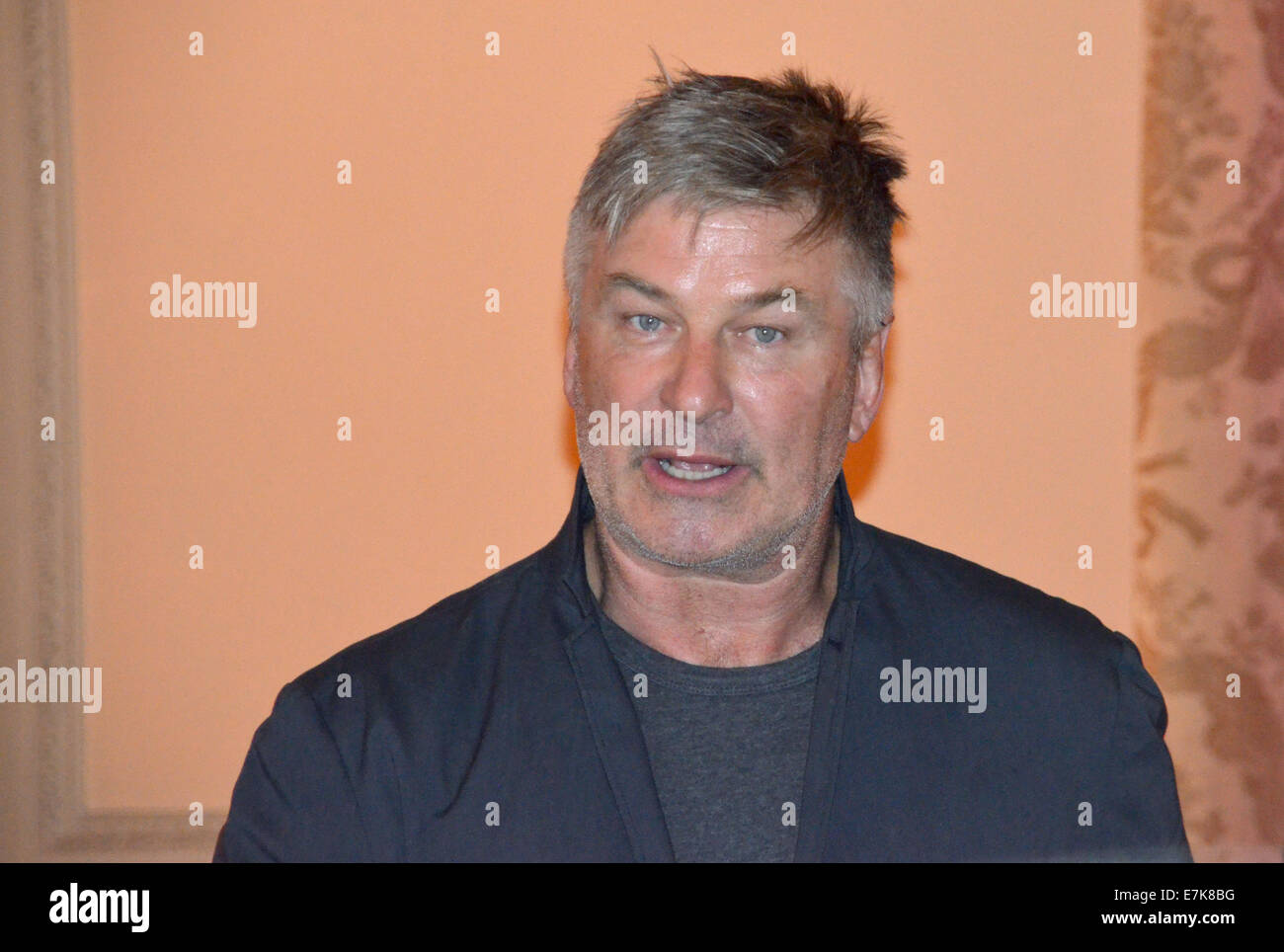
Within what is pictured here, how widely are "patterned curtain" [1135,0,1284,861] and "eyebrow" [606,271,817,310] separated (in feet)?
3.68

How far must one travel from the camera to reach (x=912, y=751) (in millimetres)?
1543

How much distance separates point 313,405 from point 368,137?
48cm

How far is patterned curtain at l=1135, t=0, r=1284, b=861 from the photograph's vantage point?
2.33 metres

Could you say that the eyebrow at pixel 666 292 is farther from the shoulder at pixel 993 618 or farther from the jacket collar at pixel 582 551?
the shoulder at pixel 993 618

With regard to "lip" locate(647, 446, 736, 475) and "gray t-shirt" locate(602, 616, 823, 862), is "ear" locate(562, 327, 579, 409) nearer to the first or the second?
"lip" locate(647, 446, 736, 475)

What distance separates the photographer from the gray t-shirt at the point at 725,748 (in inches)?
56.6

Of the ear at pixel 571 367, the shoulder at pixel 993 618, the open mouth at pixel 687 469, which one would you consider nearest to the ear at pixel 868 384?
the shoulder at pixel 993 618

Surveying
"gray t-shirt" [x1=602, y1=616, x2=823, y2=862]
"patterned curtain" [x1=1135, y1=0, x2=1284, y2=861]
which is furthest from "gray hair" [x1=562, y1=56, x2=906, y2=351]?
"patterned curtain" [x1=1135, y1=0, x2=1284, y2=861]

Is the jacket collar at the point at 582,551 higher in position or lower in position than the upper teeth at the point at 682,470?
lower

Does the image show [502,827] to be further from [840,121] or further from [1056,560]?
[1056,560]

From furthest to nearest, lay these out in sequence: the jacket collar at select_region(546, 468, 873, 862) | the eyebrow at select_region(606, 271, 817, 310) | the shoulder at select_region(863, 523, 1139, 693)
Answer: the shoulder at select_region(863, 523, 1139, 693) < the eyebrow at select_region(606, 271, 817, 310) < the jacket collar at select_region(546, 468, 873, 862)

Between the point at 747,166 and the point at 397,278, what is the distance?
97 centimetres

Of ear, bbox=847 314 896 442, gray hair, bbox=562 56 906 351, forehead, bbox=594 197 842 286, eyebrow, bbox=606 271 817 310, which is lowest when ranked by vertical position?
ear, bbox=847 314 896 442

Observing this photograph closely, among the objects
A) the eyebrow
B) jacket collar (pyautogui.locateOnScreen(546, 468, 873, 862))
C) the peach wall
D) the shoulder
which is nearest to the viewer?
jacket collar (pyautogui.locateOnScreen(546, 468, 873, 862))
